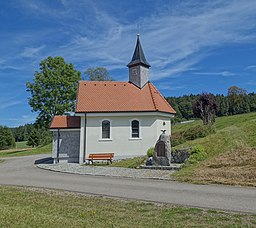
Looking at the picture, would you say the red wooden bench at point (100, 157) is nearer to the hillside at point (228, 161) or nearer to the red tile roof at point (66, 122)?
the red tile roof at point (66, 122)

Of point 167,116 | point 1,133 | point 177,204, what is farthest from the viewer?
point 1,133

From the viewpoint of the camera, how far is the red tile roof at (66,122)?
22.8 metres

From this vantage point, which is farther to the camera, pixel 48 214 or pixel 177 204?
pixel 177 204

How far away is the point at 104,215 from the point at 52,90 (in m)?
36.1

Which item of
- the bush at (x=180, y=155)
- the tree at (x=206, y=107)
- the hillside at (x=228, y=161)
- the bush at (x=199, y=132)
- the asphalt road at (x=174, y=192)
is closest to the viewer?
the asphalt road at (x=174, y=192)

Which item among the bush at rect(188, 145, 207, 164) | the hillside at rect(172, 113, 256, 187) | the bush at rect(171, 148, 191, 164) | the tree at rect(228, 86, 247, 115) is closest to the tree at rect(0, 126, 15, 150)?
the tree at rect(228, 86, 247, 115)

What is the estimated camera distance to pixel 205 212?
6891 millimetres

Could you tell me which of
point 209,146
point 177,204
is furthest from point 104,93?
point 177,204

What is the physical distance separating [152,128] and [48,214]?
17.4 m

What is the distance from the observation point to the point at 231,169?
1306cm

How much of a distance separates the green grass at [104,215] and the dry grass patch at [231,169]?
4916mm

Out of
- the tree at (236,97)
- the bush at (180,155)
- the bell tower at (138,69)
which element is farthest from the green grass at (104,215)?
the tree at (236,97)

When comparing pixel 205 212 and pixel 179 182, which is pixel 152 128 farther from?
pixel 205 212

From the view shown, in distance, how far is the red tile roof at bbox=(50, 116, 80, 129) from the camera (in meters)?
22.8
